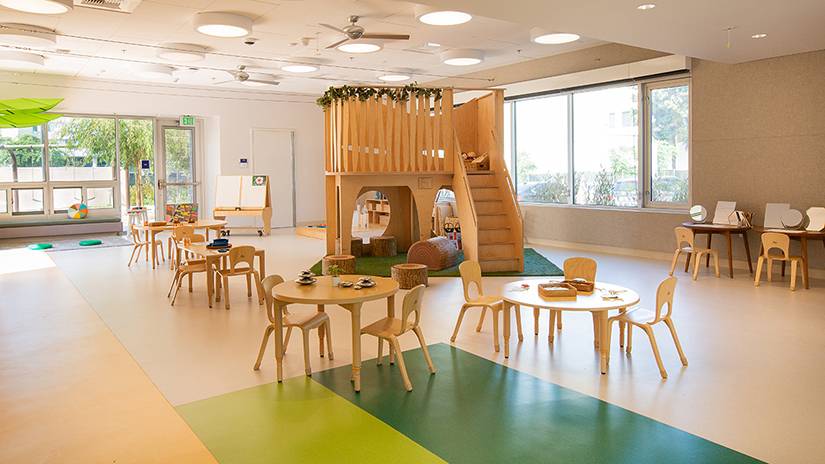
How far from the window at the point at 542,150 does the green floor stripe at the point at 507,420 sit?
9082 mm

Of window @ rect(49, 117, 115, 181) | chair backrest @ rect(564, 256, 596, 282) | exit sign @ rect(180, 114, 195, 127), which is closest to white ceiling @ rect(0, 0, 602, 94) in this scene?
exit sign @ rect(180, 114, 195, 127)

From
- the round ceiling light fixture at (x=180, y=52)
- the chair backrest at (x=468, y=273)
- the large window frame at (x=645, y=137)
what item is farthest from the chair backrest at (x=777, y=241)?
the round ceiling light fixture at (x=180, y=52)

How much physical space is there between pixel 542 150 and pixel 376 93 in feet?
17.2

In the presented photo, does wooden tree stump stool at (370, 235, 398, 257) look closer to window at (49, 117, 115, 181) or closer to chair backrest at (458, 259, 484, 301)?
chair backrest at (458, 259, 484, 301)

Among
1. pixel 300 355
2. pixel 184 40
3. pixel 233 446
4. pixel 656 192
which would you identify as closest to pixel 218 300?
pixel 300 355

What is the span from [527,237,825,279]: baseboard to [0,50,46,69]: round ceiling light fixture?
34.9ft

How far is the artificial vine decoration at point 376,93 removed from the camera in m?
10.1

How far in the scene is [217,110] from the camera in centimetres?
1728

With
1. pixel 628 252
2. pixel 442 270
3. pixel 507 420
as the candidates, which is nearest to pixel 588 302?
pixel 507 420

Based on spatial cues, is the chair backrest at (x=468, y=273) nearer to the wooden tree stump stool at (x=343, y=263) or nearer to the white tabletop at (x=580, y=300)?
the white tabletop at (x=580, y=300)

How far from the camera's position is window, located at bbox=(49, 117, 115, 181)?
16109 mm

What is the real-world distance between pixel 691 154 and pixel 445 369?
7457 mm

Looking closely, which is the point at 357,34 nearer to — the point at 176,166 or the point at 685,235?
the point at 685,235

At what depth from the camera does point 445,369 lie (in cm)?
531
